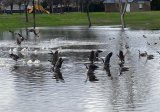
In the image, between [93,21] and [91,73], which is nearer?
[91,73]

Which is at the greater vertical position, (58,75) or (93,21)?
(58,75)

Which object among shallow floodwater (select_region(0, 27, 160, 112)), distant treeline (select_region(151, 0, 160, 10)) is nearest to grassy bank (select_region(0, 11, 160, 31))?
distant treeline (select_region(151, 0, 160, 10))

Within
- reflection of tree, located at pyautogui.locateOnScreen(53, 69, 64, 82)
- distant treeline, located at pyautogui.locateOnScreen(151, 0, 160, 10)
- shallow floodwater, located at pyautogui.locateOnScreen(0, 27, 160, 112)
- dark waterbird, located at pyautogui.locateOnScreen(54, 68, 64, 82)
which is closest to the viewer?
shallow floodwater, located at pyautogui.locateOnScreen(0, 27, 160, 112)

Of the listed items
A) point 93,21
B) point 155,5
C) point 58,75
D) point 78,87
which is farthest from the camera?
point 155,5

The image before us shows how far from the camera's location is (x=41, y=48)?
52.4 meters

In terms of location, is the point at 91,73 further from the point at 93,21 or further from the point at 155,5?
the point at 155,5

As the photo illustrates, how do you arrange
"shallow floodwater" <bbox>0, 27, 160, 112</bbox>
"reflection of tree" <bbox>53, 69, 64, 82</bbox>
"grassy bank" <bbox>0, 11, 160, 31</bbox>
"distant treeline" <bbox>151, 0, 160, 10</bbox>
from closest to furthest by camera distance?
"shallow floodwater" <bbox>0, 27, 160, 112</bbox>, "reflection of tree" <bbox>53, 69, 64, 82</bbox>, "grassy bank" <bbox>0, 11, 160, 31</bbox>, "distant treeline" <bbox>151, 0, 160, 10</bbox>

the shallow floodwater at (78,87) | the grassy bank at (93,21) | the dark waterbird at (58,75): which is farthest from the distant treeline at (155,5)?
the dark waterbird at (58,75)

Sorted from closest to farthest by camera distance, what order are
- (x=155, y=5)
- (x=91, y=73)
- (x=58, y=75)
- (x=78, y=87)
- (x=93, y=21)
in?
(x=78, y=87), (x=58, y=75), (x=91, y=73), (x=93, y=21), (x=155, y=5)

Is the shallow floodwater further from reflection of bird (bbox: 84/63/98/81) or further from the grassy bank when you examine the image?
the grassy bank

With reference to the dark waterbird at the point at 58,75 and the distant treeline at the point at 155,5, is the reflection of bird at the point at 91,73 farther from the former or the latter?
the distant treeline at the point at 155,5

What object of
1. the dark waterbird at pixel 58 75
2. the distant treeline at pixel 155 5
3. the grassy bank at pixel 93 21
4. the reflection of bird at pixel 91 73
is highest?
the reflection of bird at pixel 91 73

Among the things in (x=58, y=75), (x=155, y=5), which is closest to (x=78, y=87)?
(x=58, y=75)

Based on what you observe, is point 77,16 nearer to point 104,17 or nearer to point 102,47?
point 104,17
